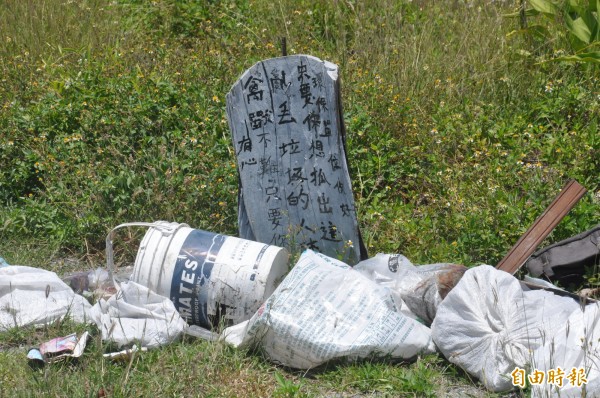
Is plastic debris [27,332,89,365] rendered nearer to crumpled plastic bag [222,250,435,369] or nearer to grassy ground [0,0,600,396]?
grassy ground [0,0,600,396]

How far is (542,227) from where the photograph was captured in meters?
4.38

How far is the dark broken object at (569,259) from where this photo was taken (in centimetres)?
427

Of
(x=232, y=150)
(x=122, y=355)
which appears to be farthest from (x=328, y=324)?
(x=232, y=150)

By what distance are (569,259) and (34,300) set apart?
2789mm

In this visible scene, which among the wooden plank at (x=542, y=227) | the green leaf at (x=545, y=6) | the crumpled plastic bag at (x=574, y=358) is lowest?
the crumpled plastic bag at (x=574, y=358)

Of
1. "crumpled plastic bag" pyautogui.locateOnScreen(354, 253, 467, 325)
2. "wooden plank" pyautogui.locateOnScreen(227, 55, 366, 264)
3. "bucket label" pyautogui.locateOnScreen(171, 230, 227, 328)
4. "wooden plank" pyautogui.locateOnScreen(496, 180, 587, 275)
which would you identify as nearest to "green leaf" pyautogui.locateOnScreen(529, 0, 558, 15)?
"wooden plank" pyautogui.locateOnScreen(496, 180, 587, 275)

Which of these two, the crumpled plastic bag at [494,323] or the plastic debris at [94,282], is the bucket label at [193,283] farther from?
the crumpled plastic bag at [494,323]

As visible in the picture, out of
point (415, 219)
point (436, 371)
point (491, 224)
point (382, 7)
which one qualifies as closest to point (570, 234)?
point (491, 224)

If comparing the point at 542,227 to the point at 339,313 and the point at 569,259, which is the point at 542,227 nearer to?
Result: the point at 569,259

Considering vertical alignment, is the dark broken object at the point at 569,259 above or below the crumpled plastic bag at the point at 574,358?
above

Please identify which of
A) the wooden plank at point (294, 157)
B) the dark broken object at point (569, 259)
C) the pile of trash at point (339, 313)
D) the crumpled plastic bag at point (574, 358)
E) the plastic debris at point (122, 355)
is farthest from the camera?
the wooden plank at point (294, 157)

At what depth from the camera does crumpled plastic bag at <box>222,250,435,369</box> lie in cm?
372

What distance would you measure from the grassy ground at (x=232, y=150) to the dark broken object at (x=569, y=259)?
0.25 meters

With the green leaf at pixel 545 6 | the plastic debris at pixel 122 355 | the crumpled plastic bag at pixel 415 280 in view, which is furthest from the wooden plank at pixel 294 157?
the green leaf at pixel 545 6
